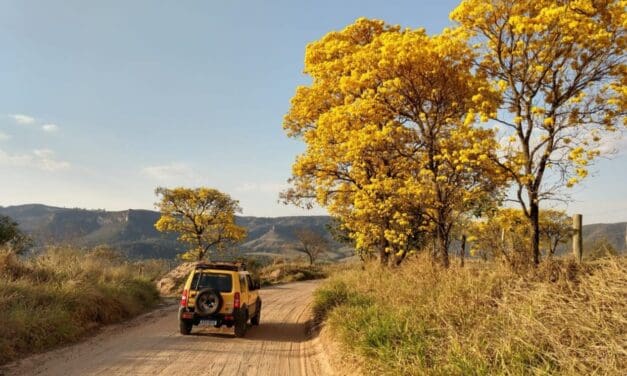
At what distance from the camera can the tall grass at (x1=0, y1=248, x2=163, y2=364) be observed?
32.9ft

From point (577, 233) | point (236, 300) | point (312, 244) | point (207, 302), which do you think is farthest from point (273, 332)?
point (312, 244)

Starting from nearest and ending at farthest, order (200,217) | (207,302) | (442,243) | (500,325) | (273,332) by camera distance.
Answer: (500,325), (207,302), (273,332), (442,243), (200,217)

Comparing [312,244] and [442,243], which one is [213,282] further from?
[312,244]

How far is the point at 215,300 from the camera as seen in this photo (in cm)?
1231

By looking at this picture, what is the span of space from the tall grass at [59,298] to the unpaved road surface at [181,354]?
55cm

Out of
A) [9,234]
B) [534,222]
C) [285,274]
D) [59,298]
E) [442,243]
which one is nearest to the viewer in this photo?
[534,222]

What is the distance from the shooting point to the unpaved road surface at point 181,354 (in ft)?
28.2

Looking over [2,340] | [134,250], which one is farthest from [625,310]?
[134,250]

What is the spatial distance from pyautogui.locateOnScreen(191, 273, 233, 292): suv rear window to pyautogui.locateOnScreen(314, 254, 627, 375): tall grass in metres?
Result: 4.00

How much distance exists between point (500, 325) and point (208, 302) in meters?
8.17

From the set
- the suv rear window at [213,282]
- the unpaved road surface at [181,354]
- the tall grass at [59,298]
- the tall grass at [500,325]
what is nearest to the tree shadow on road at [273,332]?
the unpaved road surface at [181,354]

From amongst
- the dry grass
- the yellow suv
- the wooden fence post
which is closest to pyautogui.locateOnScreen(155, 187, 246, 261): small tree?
the dry grass

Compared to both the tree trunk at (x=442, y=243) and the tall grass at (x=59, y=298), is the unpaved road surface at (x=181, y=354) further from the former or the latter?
the tree trunk at (x=442, y=243)

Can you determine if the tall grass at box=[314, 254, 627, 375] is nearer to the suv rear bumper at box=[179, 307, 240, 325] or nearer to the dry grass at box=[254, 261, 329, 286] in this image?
the suv rear bumper at box=[179, 307, 240, 325]
